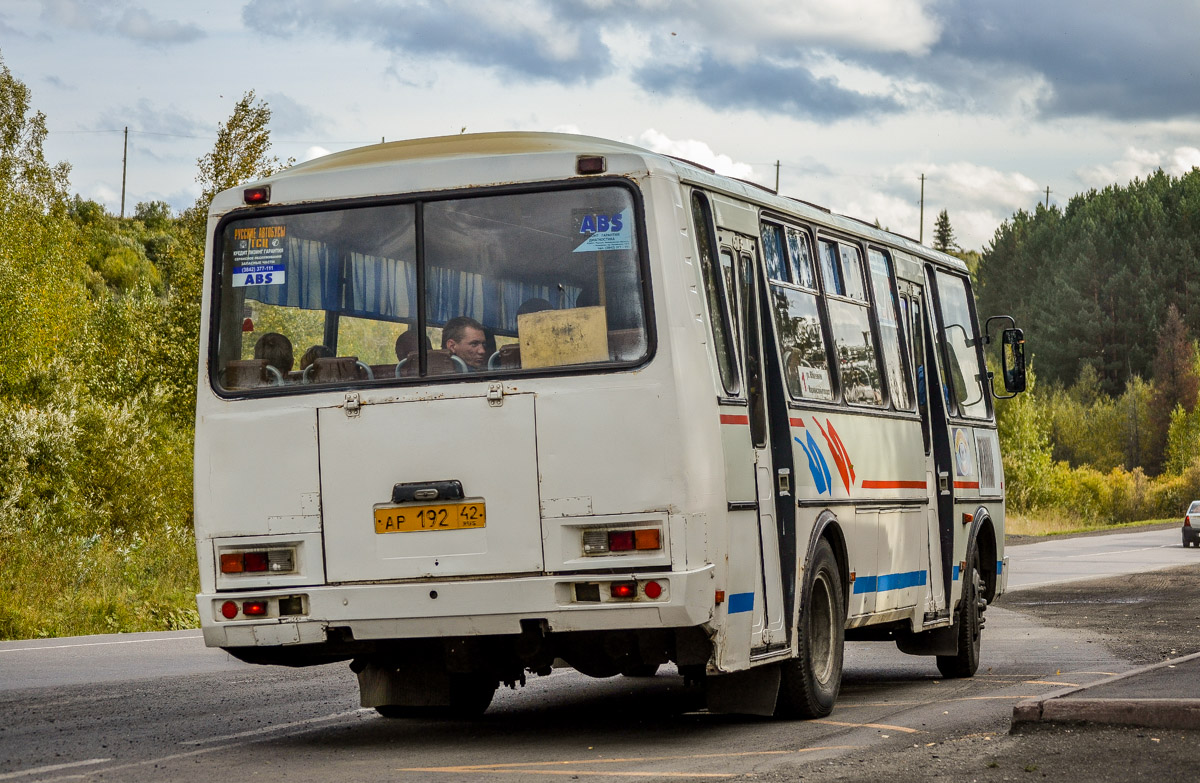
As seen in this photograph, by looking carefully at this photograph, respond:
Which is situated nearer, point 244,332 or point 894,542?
point 244,332

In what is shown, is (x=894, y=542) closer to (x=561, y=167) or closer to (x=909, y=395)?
(x=909, y=395)

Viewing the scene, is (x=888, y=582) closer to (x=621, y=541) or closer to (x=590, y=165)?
(x=621, y=541)

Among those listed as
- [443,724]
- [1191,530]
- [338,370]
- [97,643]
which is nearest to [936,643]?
[443,724]

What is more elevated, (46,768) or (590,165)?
(590,165)

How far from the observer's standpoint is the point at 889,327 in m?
12.7

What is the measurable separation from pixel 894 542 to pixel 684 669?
3.06 meters

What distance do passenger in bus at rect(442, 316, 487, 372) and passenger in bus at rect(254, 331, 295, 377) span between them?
911 mm

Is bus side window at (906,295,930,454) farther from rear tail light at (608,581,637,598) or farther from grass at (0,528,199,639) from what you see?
grass at (0,528,199,639)

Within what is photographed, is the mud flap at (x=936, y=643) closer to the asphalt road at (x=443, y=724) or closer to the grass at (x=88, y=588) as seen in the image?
the asphalt road at (x=443, y=724)

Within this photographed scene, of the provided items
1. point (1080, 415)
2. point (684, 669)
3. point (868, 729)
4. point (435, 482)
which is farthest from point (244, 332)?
point (1080, 415)

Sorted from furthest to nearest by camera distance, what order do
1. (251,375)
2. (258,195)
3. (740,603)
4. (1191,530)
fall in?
1. (1191,530)
2. (258,195)
3. (251,375)
4. (740,603)

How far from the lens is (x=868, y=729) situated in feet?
32.9

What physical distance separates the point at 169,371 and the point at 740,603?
1115 inches

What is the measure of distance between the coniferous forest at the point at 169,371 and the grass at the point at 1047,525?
59cm
